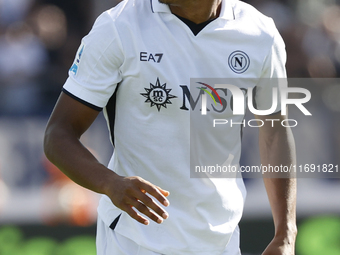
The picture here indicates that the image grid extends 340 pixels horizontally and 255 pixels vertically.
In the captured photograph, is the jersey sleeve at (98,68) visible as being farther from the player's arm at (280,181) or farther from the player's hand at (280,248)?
the player's hand at (280,248)

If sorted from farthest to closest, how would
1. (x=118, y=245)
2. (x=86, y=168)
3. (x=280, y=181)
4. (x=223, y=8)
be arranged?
(x=280, y=181) < (x=223, y=8) < (x=118, y=245) < (x=86, y=168)

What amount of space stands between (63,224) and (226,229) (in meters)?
3.16

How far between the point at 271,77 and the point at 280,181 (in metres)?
0.51

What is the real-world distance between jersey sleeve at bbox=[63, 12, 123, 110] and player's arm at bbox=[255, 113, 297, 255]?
840mm

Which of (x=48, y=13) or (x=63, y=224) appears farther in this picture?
(x=48, y=13)

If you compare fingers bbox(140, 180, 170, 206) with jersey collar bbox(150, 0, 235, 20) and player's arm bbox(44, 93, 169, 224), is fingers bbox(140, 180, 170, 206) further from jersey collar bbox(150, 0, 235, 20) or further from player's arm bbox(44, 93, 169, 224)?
jersey collar bbox(150, 0, 235, 20)

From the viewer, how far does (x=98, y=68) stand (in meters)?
2.19

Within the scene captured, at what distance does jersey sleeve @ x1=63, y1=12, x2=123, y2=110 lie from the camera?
2.18 metres

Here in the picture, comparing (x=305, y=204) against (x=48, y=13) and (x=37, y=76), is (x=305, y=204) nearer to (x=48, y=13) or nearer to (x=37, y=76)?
(x=37, y=76)

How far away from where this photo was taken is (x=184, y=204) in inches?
91.2

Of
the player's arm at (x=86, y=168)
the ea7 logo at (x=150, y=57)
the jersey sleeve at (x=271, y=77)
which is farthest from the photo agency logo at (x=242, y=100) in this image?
the player's arm at (x=86, y=168)

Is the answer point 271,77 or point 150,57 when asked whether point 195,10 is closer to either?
point 150,57

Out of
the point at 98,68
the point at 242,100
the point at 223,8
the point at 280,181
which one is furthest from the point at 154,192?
the point at 223,8

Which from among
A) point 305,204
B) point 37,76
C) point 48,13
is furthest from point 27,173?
point 305,204
